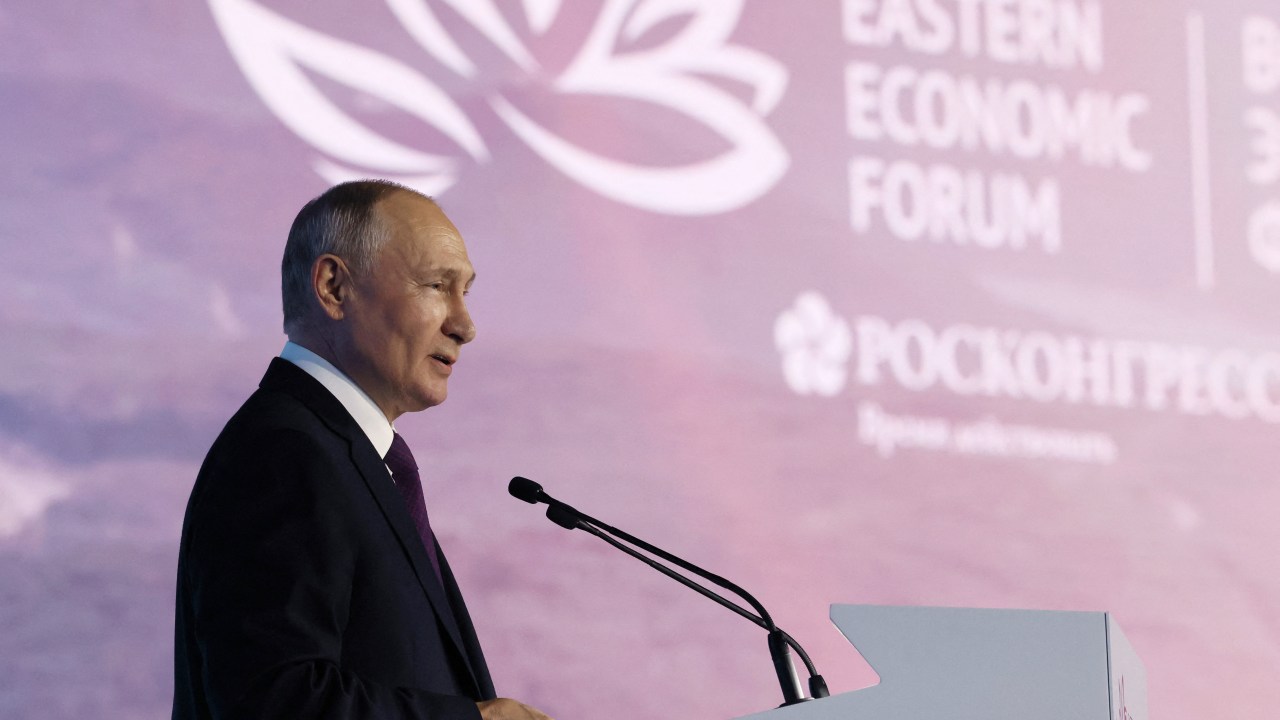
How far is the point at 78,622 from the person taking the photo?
308 centimetres

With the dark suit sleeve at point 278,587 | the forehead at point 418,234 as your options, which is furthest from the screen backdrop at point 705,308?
the dark suit sleeve at point 278,587

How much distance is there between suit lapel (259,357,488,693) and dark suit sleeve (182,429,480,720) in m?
0.08

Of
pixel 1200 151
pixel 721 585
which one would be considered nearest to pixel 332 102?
pixel 721 585

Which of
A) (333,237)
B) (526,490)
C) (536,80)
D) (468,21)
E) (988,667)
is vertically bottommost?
(988,667)

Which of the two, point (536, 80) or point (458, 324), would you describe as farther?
point (536, 80)

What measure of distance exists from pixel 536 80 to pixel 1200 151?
77.5 inches

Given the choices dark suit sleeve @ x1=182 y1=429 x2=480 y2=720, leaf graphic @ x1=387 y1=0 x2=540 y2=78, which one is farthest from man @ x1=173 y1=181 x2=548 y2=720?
leaf graphic @ x1=387 y1=0 x2=540 y2=78

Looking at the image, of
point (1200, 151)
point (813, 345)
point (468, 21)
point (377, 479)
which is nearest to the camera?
point (377, 479)

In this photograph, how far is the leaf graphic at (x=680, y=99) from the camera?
3.73 metres

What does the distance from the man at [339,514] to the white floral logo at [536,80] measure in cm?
139

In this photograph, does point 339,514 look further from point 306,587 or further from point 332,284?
point 332,284

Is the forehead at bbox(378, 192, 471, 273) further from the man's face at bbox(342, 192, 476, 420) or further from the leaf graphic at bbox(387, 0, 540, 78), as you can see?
the leaf graphic at bbox(387, 0, 540, 78)

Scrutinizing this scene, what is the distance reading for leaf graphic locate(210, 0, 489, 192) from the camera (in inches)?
136

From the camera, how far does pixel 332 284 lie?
6.86 ft
